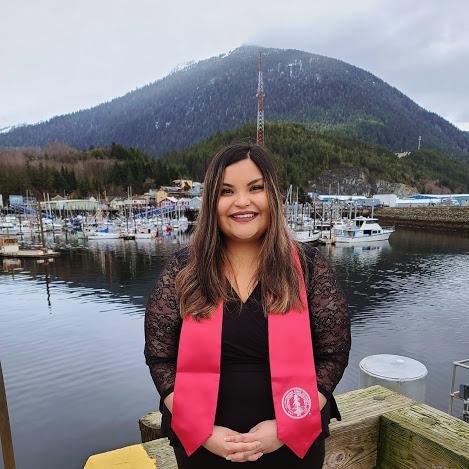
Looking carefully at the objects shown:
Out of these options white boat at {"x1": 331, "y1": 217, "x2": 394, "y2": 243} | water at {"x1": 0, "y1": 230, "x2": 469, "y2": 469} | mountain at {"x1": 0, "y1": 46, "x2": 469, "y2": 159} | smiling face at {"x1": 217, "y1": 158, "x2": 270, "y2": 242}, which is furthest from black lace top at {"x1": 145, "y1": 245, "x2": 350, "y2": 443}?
mountain at {"x1": 0, "y1": 46, "x2": 469, "y2": 159}

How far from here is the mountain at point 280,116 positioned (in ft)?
474

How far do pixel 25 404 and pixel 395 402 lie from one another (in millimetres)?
8354

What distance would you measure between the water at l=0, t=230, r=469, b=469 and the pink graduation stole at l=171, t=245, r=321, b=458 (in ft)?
21.7

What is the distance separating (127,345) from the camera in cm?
1058

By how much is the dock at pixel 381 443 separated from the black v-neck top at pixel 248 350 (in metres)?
0.26

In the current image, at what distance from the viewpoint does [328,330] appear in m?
1.15

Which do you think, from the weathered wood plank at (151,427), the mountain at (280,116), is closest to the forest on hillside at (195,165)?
the mountain at (280,116)

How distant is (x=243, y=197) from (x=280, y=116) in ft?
537

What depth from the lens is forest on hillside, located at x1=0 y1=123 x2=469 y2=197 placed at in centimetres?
7781

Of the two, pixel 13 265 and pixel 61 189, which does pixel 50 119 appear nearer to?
pixel 61 189

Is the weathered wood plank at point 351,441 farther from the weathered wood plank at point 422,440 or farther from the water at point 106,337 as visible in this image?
the water at point 106,337

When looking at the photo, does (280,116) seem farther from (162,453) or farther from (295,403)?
(295,403)

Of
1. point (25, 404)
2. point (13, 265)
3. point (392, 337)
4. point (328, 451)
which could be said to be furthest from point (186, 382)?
point (13, 265)

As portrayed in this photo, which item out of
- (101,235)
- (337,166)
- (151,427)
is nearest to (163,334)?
(151,427)
